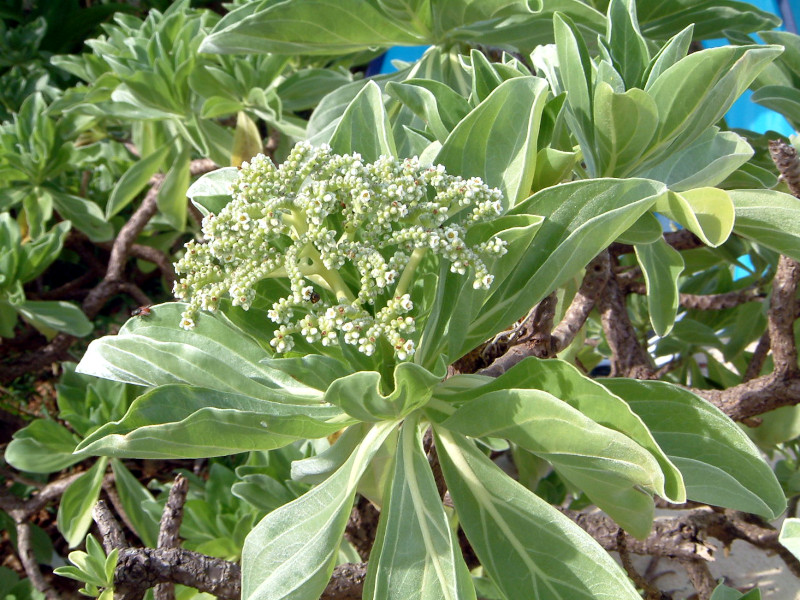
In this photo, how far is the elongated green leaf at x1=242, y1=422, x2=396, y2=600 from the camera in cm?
71

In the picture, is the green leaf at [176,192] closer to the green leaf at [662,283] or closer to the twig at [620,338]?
the twig at [620,338]

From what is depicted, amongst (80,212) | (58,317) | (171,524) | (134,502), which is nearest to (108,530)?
(171,524)

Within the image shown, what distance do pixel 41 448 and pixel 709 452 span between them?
1.32 meters

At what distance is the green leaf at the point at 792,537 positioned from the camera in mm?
716

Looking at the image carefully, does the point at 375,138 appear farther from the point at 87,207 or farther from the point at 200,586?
the point at 87,207

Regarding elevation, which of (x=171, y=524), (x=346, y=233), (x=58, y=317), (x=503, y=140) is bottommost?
(x=58, y=317)

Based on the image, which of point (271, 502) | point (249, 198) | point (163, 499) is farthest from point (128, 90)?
point (249, 198)

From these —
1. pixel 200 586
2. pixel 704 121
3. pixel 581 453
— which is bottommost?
pixel 200 586

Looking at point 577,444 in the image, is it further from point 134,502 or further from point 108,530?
point 134,502

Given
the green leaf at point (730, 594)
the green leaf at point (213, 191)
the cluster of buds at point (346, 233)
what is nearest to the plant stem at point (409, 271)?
the cluster of buds at point (346, 233)

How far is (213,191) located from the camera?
0.88 m

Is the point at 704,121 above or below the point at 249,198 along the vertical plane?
above

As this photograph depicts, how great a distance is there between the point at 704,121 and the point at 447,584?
1.94ft

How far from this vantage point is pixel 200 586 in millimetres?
844
